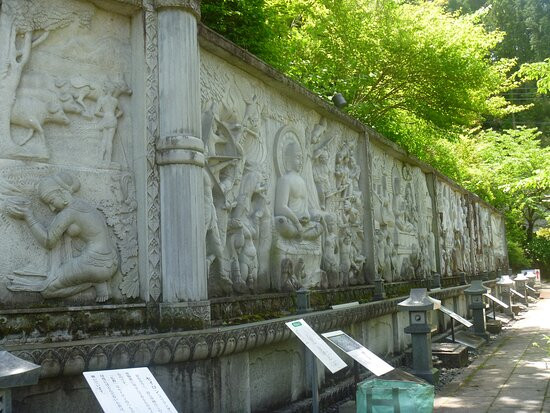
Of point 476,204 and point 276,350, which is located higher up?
point 476,204

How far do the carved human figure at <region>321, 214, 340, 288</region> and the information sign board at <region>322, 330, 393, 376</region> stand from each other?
301 centimetres

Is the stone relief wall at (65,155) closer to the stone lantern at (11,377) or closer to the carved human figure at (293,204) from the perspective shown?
the stone lantern at (11,377)

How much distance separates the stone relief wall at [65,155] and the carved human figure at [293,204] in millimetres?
2593

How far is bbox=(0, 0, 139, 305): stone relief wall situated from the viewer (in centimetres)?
446

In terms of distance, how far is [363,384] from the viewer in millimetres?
4902

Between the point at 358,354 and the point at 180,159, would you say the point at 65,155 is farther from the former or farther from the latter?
the point at 358,354

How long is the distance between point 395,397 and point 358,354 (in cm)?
62

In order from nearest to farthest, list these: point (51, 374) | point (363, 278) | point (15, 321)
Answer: point (51, 374)
point (15, 321)
point (363, 278)

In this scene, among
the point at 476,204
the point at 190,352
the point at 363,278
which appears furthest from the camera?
the point at 476,204

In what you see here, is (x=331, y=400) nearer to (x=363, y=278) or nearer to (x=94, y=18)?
(x=363, y=278)

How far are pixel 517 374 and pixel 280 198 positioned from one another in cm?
482

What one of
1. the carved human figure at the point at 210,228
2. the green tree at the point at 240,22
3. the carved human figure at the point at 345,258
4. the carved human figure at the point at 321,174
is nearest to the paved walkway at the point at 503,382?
the carved human figure at the point at 345,258

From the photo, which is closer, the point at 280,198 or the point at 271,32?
the point at 280,198

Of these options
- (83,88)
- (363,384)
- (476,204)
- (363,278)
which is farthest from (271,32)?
(476,204)
